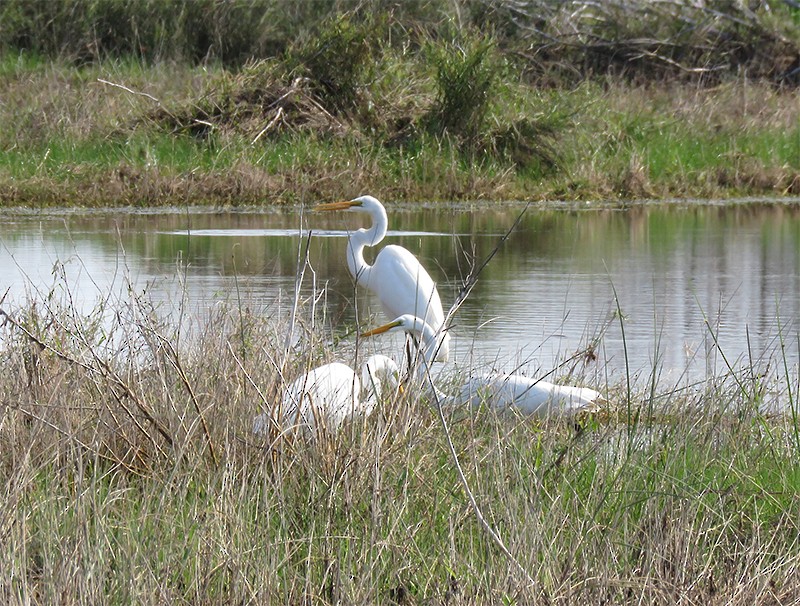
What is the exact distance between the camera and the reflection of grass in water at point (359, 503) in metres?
2.94

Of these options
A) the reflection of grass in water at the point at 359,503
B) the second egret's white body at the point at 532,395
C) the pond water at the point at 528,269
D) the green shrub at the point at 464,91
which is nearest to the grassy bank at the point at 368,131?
the green shrub at the point at 464,91

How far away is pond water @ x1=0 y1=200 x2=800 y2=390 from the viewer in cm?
684

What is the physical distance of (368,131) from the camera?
1567cm

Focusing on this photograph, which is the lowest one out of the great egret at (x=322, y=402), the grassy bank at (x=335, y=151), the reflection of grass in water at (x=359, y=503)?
the reflection of grass in water at (x=359, y=503)

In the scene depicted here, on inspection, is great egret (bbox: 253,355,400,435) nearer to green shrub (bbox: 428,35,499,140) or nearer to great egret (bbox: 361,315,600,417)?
great egret (bbox: 361,315,600,417)

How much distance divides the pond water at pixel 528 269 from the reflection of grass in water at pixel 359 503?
0.73m

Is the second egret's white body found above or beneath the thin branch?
beneath

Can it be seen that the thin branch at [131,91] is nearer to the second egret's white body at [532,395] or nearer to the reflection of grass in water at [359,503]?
the second egret's white body at [532,395]

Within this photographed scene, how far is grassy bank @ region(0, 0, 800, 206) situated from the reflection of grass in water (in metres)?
10.3

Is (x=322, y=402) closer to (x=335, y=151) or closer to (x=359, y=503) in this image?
(x=359, y=503)

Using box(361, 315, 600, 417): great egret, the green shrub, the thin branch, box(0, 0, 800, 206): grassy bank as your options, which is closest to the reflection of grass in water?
box(361, 315, 600, 417): great egret

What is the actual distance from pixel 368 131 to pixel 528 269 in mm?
5574

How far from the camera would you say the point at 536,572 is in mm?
2979

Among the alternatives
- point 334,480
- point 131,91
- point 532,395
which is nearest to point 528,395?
point 532,395
